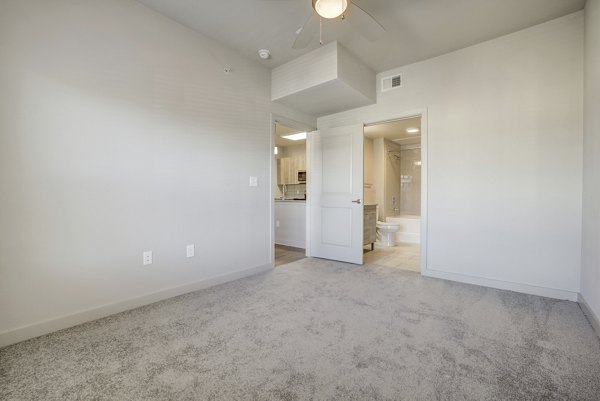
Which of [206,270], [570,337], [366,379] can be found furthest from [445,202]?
[206,270]

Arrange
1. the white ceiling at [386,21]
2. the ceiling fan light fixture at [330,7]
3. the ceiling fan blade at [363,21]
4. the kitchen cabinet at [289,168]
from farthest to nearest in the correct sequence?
1. the kitchen cabinet at [289,168]
2. the white ceiling at [386,21]
3. the ceiling fan blade at [363,21]
4. the ceiling fan light fixture at [330,7]

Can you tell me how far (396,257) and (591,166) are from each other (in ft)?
8.84

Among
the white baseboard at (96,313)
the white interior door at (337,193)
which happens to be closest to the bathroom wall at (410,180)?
the white interior door at (337,193)

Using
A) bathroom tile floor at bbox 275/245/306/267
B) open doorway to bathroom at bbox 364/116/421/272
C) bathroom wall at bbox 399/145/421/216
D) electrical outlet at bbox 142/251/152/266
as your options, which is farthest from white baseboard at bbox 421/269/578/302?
bathroom wall at bbox 399/145/421/216

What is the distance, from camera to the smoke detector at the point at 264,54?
3184 millimetres

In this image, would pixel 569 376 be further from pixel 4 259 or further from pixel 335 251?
pixel 4 259

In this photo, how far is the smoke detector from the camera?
10.4 feet

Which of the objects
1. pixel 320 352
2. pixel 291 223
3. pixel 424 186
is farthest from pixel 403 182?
pixel 320 352

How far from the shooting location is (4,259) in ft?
5.89

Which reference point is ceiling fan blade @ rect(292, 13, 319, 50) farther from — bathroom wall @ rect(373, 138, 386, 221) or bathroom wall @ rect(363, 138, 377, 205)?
bathroom wall @ rect(373, 138, 386, 221)

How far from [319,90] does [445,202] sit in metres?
2.08

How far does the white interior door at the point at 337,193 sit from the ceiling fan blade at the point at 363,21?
1.81 m

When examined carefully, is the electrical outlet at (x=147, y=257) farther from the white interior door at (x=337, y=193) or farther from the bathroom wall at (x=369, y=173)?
the bathroom wall at (x=369, y=173)

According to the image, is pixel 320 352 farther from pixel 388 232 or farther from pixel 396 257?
pixel 388 232
